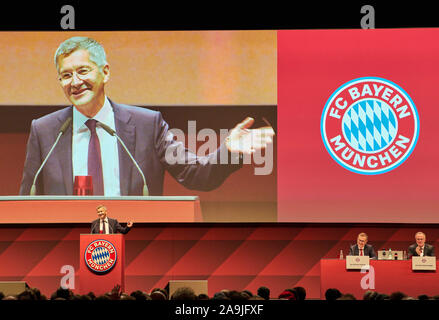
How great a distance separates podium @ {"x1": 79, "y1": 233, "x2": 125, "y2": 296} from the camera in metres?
7.62

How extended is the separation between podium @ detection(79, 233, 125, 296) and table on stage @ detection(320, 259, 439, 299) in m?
1.95

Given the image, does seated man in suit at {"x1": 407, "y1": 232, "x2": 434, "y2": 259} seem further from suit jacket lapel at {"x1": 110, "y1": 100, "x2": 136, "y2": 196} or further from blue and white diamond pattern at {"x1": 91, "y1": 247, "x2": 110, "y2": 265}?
suit jacket lapel at {"x1": 110, "y1": 100, "x2": 136, "y2": 196}

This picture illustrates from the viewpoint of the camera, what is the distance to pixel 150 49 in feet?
30.2

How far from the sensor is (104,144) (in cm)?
916

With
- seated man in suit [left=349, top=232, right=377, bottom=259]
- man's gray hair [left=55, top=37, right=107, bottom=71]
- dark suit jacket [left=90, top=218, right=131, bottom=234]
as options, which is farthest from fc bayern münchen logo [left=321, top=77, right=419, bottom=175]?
man's gray hair [left=55, top=37, right=107, bottom=71]

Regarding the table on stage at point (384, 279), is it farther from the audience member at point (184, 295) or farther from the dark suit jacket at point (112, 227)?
the audience member at point (184, 295)

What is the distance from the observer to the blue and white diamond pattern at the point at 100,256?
762 cm

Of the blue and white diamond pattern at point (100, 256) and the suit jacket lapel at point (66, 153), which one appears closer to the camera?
the blue and white diamond pattern at point (100, 256)

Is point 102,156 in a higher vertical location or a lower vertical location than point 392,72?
lower

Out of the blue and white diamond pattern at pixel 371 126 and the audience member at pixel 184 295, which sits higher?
the blue and white diamond pattern at pixel 371 126

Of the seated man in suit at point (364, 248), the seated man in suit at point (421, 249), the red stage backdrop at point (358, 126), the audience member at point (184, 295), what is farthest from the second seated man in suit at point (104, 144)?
the audience member at point (184, 295)
